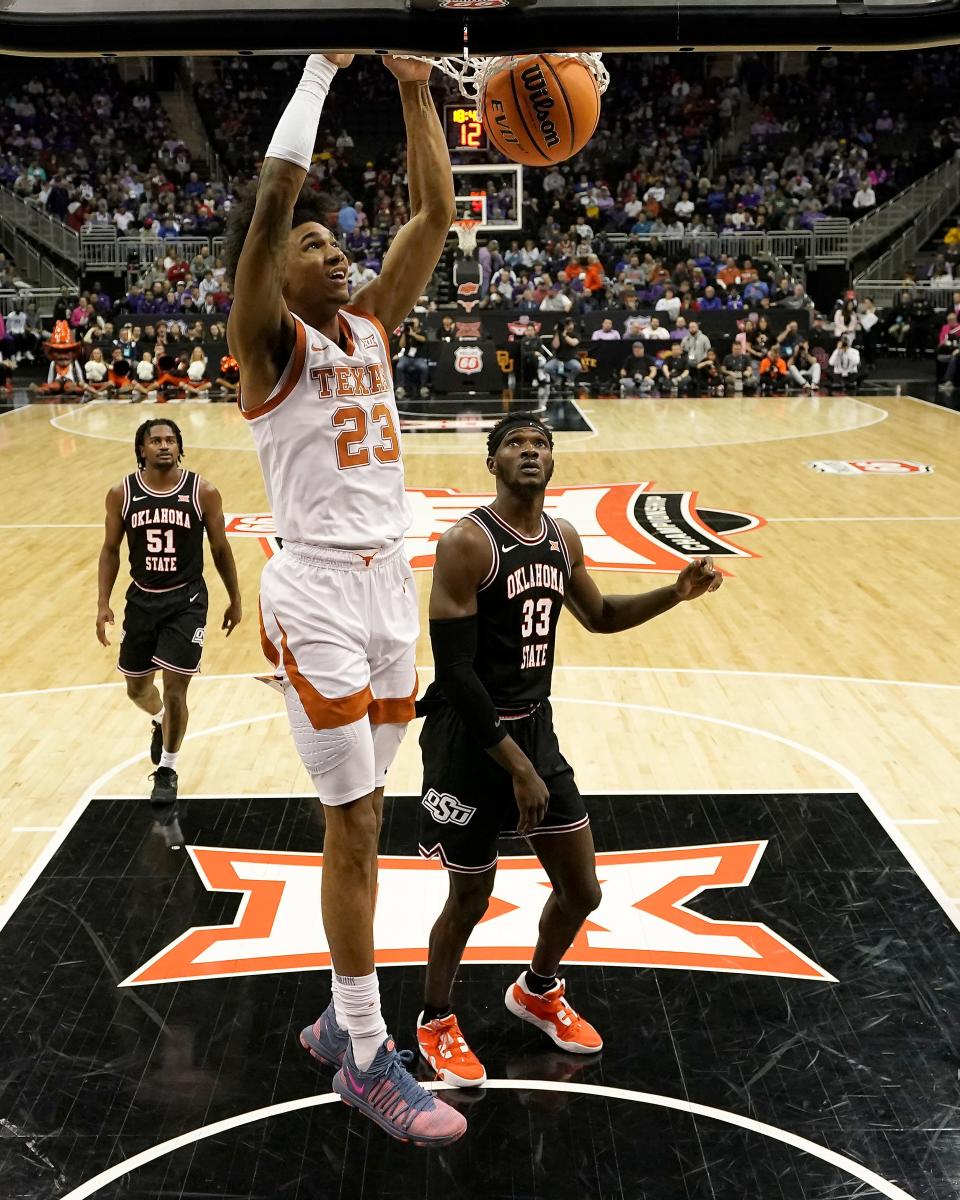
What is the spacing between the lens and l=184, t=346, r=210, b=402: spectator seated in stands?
22688 mm

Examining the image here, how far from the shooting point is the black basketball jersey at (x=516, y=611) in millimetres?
4129

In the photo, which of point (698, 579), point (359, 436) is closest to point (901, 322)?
point (698, 579)

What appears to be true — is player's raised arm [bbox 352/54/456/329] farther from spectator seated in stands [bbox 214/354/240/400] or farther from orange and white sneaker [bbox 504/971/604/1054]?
spectator seated in stands [bbox 214/354/240/400]

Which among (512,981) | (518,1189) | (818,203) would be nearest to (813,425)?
(818,203)

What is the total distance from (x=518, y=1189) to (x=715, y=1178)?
0.53m

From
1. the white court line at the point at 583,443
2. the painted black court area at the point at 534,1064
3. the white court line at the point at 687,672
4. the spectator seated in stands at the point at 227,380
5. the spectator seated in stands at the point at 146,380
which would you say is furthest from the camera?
the spectator seated in stands at the point at 146,380

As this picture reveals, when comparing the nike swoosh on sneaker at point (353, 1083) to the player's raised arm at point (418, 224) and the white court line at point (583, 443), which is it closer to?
the player's raised arm at point (418, 224)

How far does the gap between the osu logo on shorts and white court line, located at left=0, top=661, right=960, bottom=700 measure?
3823 mm

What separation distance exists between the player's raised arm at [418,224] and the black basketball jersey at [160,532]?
2.80 m

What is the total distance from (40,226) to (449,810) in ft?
91.4

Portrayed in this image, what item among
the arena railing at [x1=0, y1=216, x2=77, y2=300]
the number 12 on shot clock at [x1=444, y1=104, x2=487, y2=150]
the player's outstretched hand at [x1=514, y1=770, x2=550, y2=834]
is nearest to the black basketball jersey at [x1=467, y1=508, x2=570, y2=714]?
the player's outstretched hand at [x1=514, y1=770, x2=550, y2=834]

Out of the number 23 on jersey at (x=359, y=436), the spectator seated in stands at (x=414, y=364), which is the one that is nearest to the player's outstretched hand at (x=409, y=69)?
the number 23 on jersey at (x=359, y=436)

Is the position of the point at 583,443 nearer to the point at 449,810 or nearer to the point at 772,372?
the point at 772,372

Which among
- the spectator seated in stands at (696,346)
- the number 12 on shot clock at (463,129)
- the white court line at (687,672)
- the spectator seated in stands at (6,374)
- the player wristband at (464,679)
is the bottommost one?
the spectator seated in stands at (6,374)
